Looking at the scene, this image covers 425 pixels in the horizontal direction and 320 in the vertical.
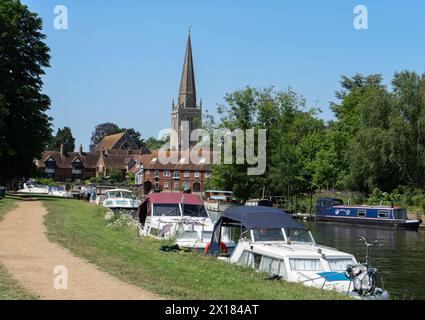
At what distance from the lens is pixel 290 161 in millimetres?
79750

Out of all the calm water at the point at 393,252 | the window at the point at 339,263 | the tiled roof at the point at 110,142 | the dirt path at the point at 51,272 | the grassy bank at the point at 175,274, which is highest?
the tiled roof at the point at 110,142

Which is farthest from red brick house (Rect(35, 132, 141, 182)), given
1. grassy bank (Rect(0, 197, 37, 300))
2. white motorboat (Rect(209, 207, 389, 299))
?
grassy bank (Rect(0, 197, 37, 300))

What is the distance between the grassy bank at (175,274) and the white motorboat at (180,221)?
4.88m

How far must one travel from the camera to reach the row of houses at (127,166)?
384 feet

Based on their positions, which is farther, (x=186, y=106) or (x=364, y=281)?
(x=186, y=106)

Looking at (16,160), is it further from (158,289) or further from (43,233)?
(158,289)

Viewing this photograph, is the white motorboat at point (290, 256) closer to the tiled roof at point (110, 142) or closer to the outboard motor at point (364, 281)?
the outboard motor at point (364, 281)

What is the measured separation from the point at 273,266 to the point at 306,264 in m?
1.16

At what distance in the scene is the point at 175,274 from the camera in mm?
15430

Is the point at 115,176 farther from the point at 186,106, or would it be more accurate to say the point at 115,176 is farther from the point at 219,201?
the point at 219,201

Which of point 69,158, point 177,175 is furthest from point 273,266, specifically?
point 69,158

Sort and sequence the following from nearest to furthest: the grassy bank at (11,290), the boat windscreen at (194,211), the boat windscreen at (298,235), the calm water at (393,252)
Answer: the grassy bank at (11,290) < the boat windscreen at (298,235) < the calm water at (393,252) < the boat windscreen at (194,211)

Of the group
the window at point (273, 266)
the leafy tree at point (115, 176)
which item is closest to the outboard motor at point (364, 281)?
the window at point (273, 266)
